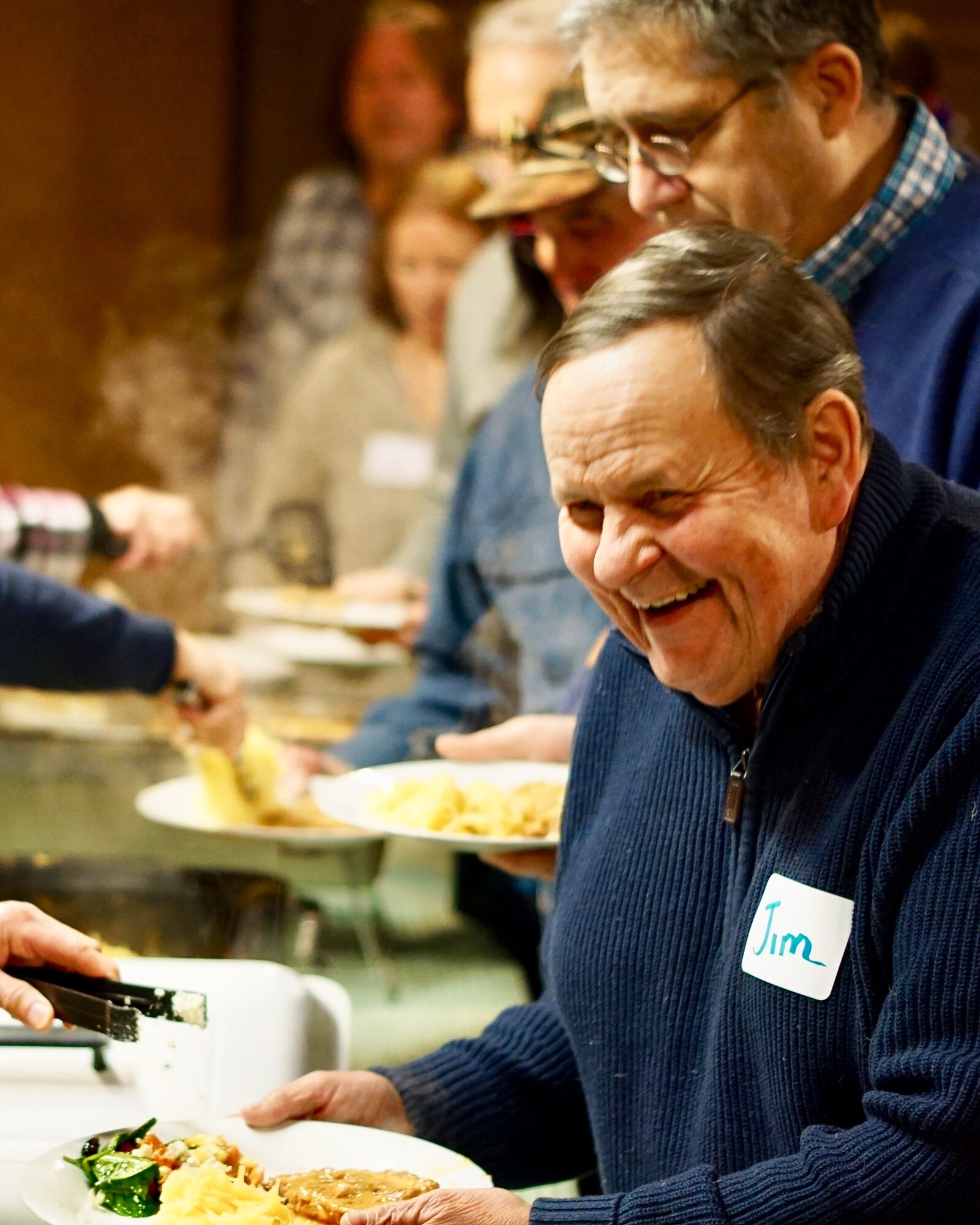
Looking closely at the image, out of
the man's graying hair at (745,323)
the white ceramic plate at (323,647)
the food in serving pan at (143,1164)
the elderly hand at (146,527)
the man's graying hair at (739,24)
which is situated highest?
the man's graying hair at (739,24)

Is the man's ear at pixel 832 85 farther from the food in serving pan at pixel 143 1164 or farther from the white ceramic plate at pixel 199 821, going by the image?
the food in serving pan at pixel 143 1164

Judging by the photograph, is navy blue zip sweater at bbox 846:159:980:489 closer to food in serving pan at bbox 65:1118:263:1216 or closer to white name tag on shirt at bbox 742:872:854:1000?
white name tag on shirt at bbox 742:872:854:1000

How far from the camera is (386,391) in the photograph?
135 inches

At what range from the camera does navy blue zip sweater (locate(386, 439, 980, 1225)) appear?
0.89 m

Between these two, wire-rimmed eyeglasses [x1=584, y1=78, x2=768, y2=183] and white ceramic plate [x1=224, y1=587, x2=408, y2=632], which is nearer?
wire-rimmed eyeglasses [x1=584, y1=78, x2=768, y2=183]

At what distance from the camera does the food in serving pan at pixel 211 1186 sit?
1.00m

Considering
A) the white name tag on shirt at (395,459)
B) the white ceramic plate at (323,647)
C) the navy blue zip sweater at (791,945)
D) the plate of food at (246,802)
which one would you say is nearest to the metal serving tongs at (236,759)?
the plate of food at (246,802)

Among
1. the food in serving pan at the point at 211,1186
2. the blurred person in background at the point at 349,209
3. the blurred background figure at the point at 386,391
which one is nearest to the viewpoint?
the food in serving pan at the point at 211,1186

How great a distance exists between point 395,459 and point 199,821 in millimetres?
1637

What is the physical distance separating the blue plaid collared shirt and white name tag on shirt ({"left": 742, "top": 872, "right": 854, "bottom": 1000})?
653mm

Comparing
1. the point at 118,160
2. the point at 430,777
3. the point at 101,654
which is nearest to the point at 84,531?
the point at 101,654

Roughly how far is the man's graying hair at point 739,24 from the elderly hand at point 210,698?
100cm

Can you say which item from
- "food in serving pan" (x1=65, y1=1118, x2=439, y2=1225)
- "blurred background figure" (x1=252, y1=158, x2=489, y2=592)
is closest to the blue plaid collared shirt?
"food in serving pan" (x1=65, y1=1118, x2=439, y2=1225)

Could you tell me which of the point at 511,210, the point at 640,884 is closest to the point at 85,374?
the point at 511,210
